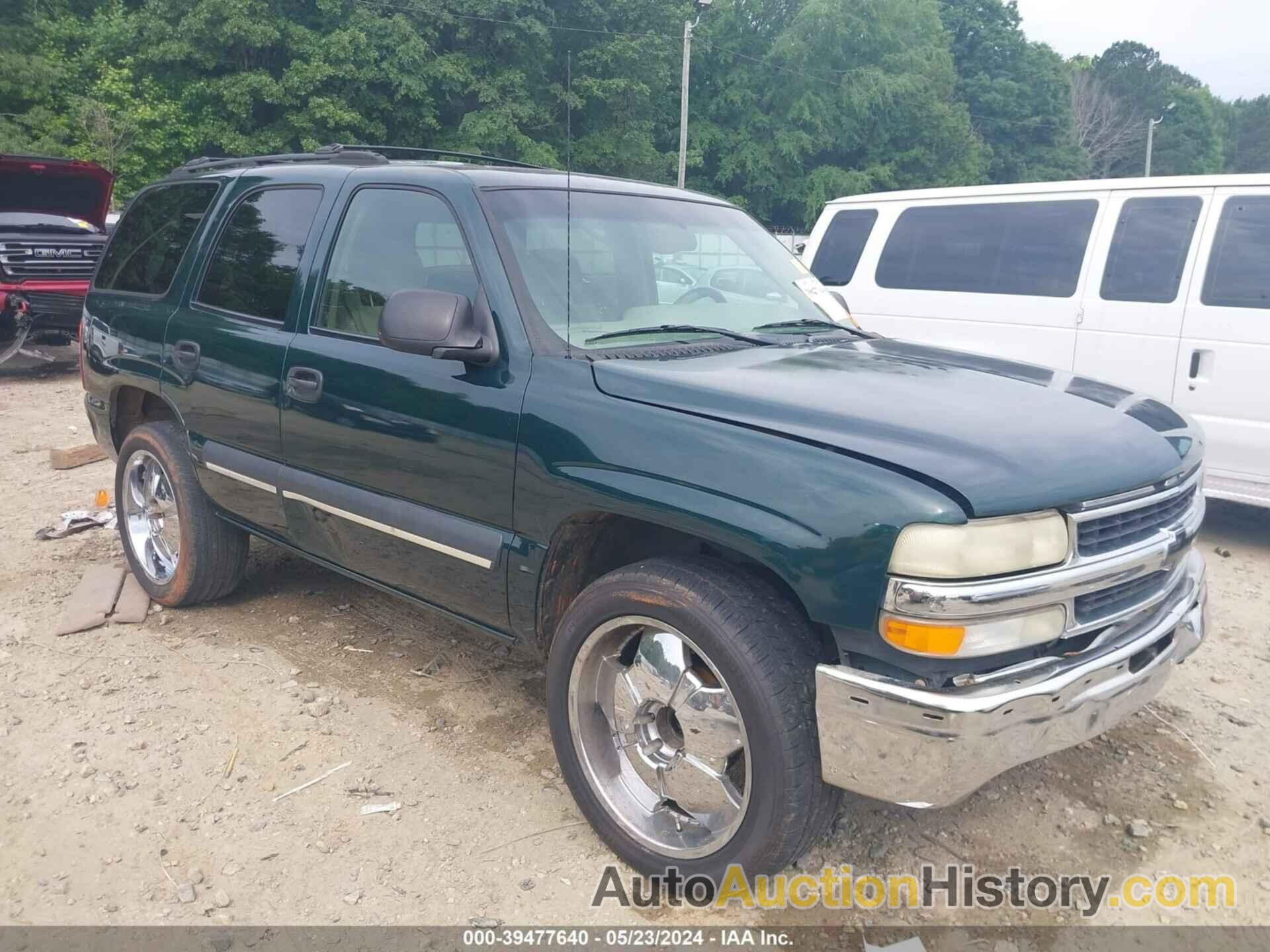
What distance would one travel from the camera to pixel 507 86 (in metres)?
28.2

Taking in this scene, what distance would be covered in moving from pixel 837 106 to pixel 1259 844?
49.1 meters

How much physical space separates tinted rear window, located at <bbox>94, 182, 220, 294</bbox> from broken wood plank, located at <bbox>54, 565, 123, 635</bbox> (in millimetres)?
1430

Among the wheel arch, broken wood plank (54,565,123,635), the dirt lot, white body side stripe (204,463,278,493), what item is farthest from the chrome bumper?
the wheel arch

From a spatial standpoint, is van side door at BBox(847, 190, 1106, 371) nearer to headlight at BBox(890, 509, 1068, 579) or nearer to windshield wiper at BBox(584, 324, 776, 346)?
windshield wiper at BBox(584, 324, 776, 346)

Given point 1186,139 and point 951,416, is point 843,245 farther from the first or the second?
point 1186,139

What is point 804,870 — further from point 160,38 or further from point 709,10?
point 709,10

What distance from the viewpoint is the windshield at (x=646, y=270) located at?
9.95 ft

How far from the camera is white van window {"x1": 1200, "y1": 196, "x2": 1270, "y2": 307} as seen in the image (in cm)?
551

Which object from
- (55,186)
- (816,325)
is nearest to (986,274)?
(816,325)

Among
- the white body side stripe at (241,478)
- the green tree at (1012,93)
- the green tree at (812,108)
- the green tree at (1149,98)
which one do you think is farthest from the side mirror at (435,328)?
the green tree at (1149,98)

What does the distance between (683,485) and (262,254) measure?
7.73ft

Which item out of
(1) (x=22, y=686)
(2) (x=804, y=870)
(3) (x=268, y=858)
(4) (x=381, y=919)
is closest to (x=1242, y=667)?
(2) (x=804, y=870)

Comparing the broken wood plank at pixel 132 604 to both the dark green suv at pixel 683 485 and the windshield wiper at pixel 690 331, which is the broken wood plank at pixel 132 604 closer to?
the dark green suv at pixel 683 485

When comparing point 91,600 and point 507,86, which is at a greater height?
point 507,86
